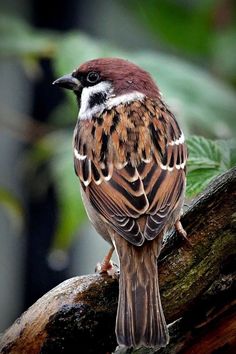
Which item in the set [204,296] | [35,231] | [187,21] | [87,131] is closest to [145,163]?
[87,131]

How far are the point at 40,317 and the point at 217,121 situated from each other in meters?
1.31

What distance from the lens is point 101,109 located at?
13.6 ft

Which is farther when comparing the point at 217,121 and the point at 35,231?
the point at 35,231

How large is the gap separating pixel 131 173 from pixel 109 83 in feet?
2.25

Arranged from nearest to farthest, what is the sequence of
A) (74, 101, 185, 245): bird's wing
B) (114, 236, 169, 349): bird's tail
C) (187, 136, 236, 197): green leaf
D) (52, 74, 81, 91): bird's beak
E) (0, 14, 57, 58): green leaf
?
(114, 236, 169, 349): bird's tail, (187, 136, 236, 197): green leaf, (74, 101, 185, 245): bird's wing, (52, 74, 81, 91): bird's beak, (0, 14, 57, 58): green leaf

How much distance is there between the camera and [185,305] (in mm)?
3180

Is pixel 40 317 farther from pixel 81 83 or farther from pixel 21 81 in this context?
pixel 21 81

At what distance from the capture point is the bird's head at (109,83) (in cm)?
416

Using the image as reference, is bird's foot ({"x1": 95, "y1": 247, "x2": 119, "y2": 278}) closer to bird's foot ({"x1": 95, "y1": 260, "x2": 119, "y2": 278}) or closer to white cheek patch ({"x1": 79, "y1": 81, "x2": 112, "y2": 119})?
bird's foot ({"x1": 95, "y1": 260, "x2": 119, "y2": 278})

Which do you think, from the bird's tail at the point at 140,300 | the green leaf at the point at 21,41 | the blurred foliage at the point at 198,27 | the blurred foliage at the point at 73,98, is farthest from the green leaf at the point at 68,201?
the blurred foliage at the point at 198,27

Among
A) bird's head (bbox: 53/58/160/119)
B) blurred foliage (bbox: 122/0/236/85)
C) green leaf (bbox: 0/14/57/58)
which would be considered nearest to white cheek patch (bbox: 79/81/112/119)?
bird's head (bbox: 53/58/160/119)

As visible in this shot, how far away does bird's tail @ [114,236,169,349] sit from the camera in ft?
10.1

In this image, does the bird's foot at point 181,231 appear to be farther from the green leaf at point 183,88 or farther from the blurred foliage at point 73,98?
the green leaf at point 183,88

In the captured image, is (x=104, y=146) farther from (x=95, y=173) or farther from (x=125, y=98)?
(x=125, y=98)
